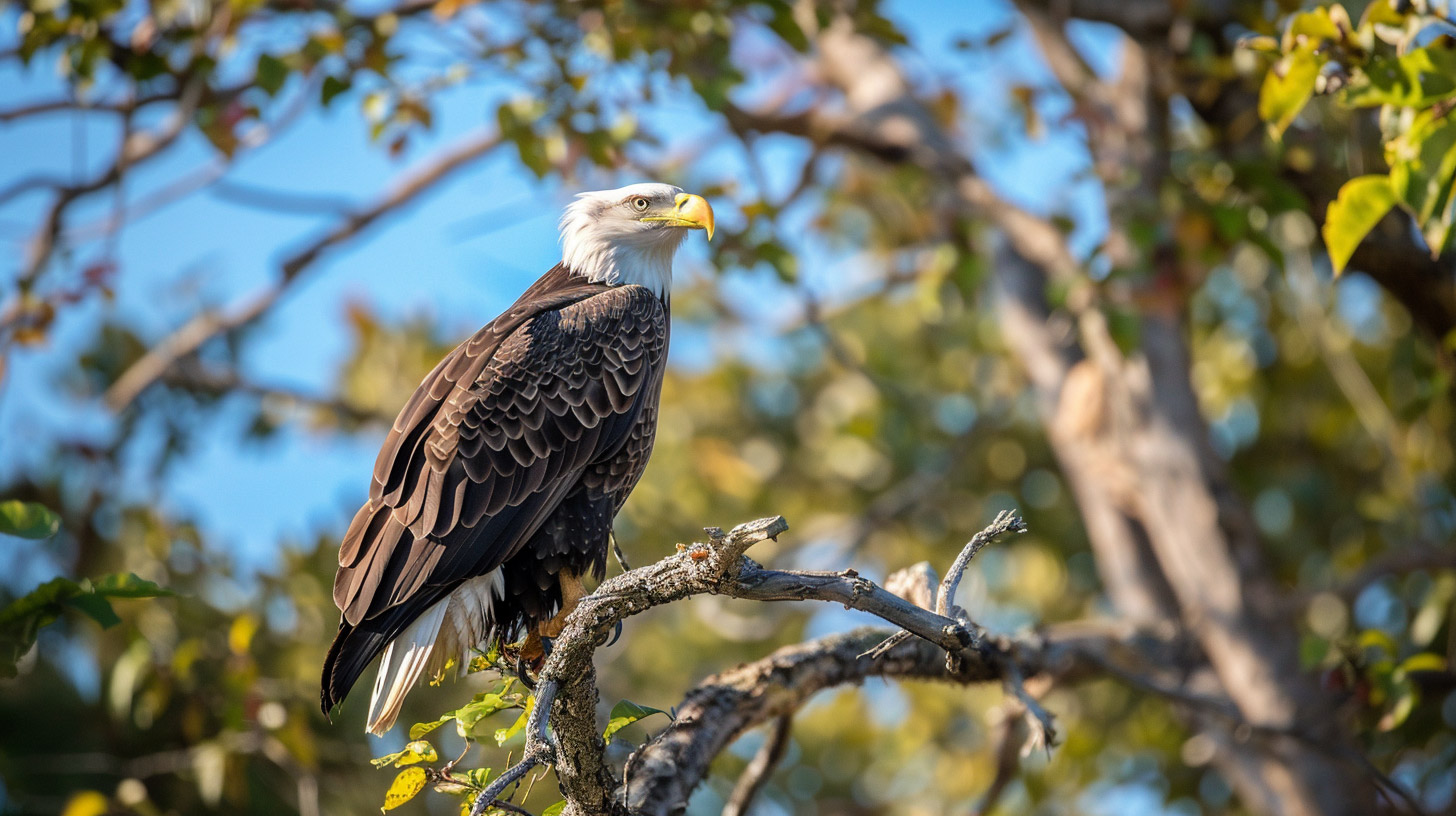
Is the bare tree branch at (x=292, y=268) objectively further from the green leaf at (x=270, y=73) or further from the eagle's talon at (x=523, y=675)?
the eagle's talon at (x=523, y=675)

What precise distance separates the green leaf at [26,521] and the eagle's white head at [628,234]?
2.12 meters

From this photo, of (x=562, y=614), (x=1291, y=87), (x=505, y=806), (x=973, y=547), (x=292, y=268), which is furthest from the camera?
(x=292, y=268)

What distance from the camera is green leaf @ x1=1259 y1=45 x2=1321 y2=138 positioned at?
3.30 m

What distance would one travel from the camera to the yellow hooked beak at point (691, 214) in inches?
164

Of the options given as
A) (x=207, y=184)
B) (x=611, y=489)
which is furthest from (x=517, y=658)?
(x=207, y=184)

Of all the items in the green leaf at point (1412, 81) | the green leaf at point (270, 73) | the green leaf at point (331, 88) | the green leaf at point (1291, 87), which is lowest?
the green leaf at point (331, 88)

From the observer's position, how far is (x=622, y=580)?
2.53 metres

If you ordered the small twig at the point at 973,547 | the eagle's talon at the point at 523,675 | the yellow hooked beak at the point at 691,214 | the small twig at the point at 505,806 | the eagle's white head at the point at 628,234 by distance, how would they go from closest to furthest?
the small twig at the point at 973,547, the small twig at the point at 505,806, the eagle's talon at the point at 523,675, the yellow hooked beak at the point at 691,214, the eagle's white head at the point at 628,234

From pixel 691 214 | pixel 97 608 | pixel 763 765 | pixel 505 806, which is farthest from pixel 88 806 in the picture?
pixel 691 214

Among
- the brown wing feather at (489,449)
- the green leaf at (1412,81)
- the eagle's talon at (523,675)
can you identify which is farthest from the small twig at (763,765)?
the green leaf at (1412,81)

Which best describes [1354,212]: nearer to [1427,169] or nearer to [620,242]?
[1427,169]

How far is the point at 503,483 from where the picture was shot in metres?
3.68

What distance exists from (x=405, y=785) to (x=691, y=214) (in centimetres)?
234

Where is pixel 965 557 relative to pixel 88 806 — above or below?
above
